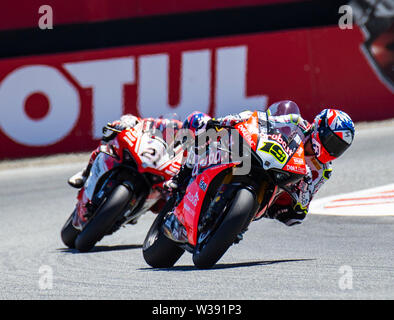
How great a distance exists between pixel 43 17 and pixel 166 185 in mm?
8761

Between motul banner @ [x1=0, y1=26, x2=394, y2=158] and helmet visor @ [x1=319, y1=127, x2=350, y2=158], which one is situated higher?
helmet visor @ [x1=319, y1=127, x2=350, y2=158]

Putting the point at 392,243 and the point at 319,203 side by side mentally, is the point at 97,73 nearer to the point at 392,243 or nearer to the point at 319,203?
the point at 319,203

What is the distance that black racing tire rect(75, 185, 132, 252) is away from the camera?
779 centimetres

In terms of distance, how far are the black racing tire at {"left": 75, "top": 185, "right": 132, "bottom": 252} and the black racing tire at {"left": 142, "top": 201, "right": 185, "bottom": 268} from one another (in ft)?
2.45

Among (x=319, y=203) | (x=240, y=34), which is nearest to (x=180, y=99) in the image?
(x=240, y=34)

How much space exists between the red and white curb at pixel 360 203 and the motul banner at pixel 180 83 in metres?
4.73

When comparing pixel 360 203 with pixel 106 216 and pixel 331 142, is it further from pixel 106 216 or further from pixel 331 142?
pixel 331 142

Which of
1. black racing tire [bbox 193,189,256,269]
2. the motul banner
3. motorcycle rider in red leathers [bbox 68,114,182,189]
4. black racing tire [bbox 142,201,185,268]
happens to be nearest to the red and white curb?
motorcycle rider in red leathers [bbox 68,114,182,189]

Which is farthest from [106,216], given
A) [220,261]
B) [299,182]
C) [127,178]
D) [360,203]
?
[360,203]

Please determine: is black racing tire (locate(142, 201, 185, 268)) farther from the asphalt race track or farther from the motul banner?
the motul banner

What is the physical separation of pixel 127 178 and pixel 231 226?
2.38 meters

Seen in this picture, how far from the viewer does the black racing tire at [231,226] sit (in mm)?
5969

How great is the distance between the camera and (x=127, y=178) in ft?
26.8

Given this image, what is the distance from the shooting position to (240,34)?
16.1 meters
